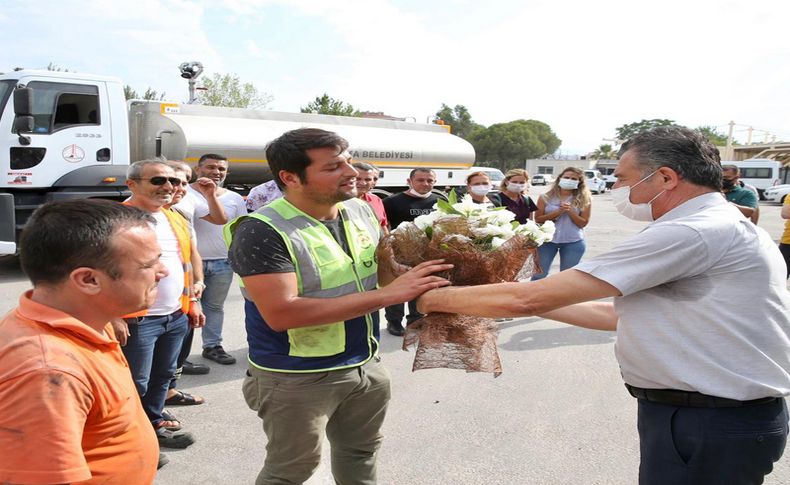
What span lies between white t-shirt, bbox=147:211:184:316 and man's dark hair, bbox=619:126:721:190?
2543mm

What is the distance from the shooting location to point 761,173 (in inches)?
1299

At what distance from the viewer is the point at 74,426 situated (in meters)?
1.19

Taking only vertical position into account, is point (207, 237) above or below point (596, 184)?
above

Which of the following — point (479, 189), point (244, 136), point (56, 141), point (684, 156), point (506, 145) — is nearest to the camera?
point (684, 156)

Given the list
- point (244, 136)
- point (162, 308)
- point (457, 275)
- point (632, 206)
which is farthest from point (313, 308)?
point (244, 136)

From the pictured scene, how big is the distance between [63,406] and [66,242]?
0.38 m

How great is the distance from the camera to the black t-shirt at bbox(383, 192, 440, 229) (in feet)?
20.2

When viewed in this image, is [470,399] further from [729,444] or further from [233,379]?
[729,444]

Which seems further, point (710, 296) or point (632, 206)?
point (632, 206)

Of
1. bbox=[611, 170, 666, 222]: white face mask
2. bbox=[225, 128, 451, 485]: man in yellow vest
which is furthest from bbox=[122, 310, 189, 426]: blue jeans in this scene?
bbox=[611, 170, 666, 222]: white face mask

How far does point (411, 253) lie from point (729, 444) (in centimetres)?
127

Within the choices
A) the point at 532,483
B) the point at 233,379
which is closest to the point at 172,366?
the point at 233,379

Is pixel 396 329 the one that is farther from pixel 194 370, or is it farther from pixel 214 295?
pixel 194 370

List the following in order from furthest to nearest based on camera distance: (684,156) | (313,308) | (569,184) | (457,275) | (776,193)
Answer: (776,193), (569,184), (457,275), (313,308), (684,156)
